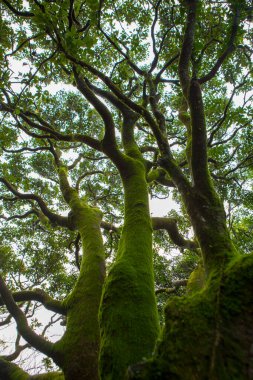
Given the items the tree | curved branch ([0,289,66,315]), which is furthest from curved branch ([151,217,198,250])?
curved branch ([0,289,66,315])

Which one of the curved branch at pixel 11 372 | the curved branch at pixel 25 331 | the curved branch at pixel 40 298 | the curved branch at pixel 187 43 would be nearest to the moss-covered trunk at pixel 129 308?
the curved branch at pixel 25 331

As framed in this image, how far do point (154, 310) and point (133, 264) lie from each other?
2.21ft

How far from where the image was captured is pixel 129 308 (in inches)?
111

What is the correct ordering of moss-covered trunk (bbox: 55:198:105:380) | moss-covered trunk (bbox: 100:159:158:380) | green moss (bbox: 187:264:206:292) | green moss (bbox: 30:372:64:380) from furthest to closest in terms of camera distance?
1. green moss (bbox: 187:264:206:292)
2. green moss (bbox: 30:372:64:380)
3. moss-covered trunk (bbox: 55:198:105:380)
4. moss-covered trunk (bbox: 100:159:158:380)

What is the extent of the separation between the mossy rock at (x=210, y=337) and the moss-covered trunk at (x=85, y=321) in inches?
87.5

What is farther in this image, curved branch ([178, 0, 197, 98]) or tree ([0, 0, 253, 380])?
curved branch ([178, 0, 197, 98])

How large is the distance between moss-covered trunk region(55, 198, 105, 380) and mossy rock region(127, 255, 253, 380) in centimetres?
222

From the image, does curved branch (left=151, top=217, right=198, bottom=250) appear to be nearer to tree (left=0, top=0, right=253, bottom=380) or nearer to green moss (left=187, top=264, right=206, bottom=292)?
tree (left=0, top=0, right=253, bottom=380)

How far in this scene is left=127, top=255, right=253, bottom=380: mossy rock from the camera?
1.49 m

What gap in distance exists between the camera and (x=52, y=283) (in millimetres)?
11000

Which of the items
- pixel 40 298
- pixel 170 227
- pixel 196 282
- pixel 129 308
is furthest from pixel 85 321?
pixel 170 227

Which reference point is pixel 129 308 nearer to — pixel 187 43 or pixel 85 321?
pixel 85 321

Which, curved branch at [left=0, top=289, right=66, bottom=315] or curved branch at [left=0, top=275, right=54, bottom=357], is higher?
curved branch at [left=0, top=289, right=66, bottom=315]

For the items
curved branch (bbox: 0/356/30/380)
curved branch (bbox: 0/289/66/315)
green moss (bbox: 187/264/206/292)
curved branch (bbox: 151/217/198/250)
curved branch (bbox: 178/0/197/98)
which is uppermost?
curved branch (bbox: 178/0/197/98)
